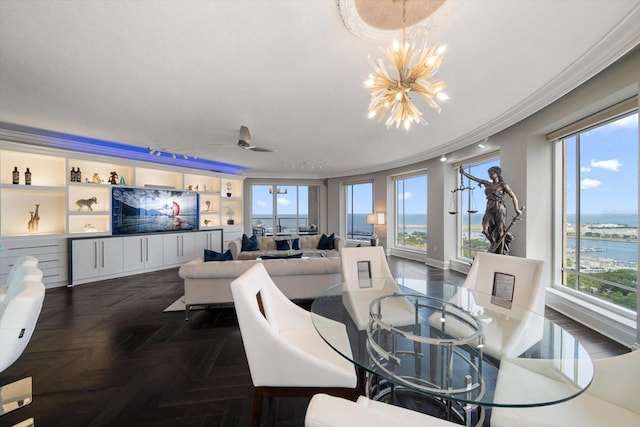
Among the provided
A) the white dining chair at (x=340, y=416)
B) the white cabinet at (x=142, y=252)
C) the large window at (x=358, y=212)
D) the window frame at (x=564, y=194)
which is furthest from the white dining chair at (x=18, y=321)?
the large window at (x=358, y=212)

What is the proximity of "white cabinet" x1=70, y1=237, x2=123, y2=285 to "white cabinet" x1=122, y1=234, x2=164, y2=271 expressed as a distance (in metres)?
0.11

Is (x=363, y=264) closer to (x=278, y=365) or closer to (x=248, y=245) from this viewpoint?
(x=278, y=365)

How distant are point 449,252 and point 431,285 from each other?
3311mm

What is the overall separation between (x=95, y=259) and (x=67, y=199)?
46.8 inches

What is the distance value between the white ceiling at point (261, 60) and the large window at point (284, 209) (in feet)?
14.8

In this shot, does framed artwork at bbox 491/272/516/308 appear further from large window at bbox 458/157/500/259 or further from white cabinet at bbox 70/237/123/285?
white cabinet at bbox 70/237/123/285

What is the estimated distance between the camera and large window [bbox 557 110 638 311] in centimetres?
245

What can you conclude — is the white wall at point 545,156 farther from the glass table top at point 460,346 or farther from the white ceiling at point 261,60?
the glass table top at point 460,346

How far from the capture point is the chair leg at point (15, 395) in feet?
5.06

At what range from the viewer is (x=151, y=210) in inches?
211

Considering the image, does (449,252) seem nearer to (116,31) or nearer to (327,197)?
(327,197)

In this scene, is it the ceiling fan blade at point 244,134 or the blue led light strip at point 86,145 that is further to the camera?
the blue led light strip at point 86,145

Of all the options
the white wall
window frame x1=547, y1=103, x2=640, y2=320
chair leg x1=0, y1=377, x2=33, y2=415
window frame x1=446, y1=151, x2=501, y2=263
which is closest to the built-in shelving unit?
chair leg x1=0, y1=377, x2=33, y2=415

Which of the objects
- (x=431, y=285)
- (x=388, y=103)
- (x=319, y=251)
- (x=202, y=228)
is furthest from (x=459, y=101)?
(x=202, y=228)
